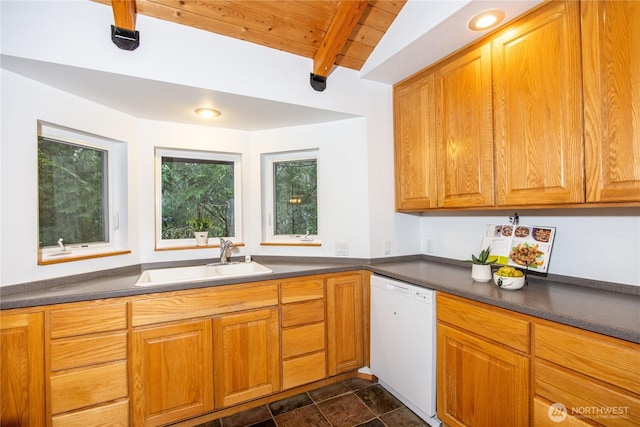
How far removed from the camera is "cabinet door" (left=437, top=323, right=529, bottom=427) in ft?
4.18

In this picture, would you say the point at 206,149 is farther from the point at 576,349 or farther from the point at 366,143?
the point at 576,349

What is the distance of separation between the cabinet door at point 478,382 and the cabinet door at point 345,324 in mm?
678

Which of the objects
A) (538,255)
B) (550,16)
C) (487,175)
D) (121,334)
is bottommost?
(121,334)

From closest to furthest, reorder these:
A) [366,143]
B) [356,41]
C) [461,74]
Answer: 1. [461,74]
2. [356,41]
3. [366,143]

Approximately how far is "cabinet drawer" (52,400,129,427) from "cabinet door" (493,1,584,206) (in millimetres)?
2465

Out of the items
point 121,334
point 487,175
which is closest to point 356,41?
point 487,175

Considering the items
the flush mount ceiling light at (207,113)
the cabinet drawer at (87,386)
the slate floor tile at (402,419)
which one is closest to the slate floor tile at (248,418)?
the cabinet drawer at (87,386)

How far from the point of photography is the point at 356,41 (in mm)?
2084

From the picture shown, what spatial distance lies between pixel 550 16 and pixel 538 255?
49.5 inches

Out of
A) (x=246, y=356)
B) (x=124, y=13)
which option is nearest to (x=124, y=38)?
(x=124, y=13)

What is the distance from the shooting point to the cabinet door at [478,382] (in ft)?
4.18

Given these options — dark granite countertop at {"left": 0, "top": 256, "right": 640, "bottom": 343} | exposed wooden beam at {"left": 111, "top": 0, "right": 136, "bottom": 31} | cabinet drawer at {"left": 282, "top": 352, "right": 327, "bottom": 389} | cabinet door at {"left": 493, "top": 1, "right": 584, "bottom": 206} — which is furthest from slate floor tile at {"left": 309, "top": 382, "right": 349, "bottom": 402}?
exposed wooden beam at {"left": 111, "top": 0, "right": 136, "bottom": 31}

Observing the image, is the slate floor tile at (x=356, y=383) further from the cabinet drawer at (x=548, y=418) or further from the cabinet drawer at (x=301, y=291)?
the cabinet drawer at (x=548, y=418)

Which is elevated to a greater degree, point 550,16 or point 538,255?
point 550,16
